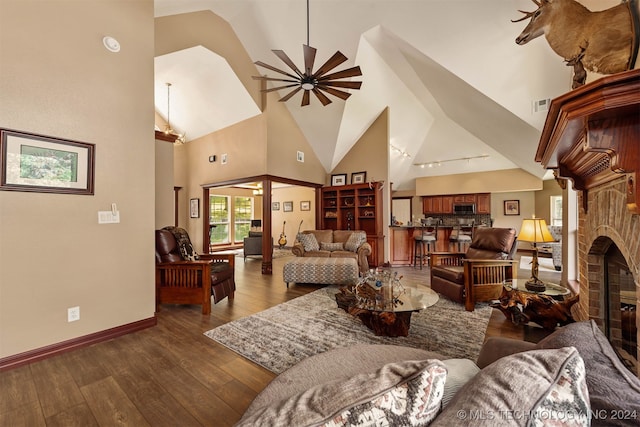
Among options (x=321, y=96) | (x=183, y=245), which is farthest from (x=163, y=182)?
(x=321, y=96)

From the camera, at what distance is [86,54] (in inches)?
98.9

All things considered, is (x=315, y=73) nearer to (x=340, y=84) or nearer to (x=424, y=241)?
(x=340, y=84)

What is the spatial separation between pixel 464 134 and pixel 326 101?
217 inches

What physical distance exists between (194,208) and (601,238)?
8.06 meters

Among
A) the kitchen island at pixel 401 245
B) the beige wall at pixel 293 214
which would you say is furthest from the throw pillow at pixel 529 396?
the beige wall at pixel 293 214

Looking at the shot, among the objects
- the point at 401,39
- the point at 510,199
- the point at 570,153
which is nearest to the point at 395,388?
the point at 570,153

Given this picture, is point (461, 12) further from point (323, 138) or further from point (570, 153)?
point (323, 138)

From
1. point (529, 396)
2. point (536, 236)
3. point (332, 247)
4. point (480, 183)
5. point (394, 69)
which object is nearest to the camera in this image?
point (529, 396)

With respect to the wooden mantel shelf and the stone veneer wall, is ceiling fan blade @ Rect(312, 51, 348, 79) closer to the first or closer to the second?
the wooden mantel shelf

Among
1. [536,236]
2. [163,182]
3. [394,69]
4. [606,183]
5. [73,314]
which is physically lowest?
[73,314]

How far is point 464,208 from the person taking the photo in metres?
9.24

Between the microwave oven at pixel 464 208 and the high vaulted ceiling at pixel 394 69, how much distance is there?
1.95 meters

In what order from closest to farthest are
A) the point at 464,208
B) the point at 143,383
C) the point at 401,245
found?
the point at 143,383 < the point at 401,245 < the point at 464,208

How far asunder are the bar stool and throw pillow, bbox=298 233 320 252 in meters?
2.53
